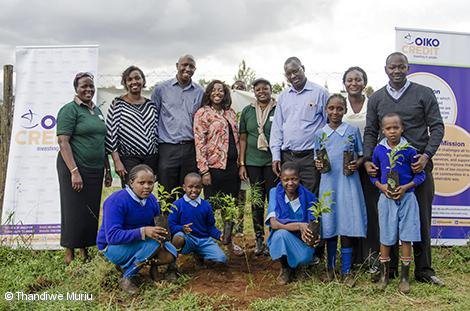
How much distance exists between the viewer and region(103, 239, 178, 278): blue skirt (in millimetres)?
3982

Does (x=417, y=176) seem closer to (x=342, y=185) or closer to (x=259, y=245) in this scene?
(x=342, y=185)

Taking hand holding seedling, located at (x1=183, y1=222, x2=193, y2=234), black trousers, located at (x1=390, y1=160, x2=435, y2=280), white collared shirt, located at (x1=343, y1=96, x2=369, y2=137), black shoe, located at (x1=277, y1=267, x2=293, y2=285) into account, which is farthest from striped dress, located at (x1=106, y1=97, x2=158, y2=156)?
black trousers, located at (x1=390, y1=160, x2=435, y2=280)

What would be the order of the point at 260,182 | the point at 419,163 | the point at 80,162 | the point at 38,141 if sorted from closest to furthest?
the point at 419,163 → the point at 80,162 → the point at 260,182 → the point at 38,141

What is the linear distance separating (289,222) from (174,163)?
56.4 inches

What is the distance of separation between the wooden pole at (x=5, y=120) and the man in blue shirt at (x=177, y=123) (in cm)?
205

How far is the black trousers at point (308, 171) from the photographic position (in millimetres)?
4609

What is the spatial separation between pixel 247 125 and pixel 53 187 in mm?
2509

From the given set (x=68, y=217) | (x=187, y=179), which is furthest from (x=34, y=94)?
(x=187, y=179)

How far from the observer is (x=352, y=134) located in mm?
4344

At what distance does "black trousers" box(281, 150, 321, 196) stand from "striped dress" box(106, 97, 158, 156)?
1.48 metres

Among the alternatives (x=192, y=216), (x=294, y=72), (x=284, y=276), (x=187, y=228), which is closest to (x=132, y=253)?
(x=187, y=228)

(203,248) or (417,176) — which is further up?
(417,176)

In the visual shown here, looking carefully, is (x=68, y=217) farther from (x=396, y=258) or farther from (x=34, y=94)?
(x=396, y=258)

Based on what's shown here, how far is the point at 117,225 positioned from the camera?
154 inches
